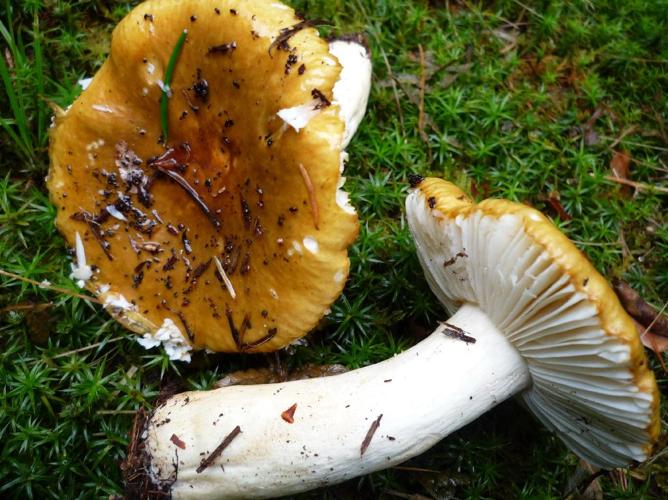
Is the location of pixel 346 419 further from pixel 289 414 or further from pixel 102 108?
pixel 102 108

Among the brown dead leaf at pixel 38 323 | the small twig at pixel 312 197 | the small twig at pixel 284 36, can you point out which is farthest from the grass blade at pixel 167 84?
the brown dead leaf at pixel 38 323

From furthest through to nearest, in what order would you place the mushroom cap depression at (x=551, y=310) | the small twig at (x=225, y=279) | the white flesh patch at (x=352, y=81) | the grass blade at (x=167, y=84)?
the white flesh patch at (x=352, y=81), the small twig at (x=225, y=279), the grass blade at (x=167, y=84), the mushroom cap depression at (x=551, y=310)

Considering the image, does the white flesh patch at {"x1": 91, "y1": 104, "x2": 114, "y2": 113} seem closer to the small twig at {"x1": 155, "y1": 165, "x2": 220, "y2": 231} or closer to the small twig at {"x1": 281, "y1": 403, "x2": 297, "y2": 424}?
the small twig at {"x1": 155, "y1": 165, "x2": 220, "y2": 231}

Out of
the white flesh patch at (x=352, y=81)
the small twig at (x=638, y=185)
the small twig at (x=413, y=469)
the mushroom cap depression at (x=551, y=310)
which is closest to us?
the mushroom cap depression at (x=551, y=310)

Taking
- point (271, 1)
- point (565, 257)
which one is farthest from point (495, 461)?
point (271, 1)

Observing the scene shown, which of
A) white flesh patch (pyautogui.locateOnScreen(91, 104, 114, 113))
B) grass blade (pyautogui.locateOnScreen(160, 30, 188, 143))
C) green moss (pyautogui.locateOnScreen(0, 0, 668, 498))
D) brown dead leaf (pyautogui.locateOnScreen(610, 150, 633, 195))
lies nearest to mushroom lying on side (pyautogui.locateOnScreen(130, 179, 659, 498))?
green moss (pyautogui.locateOnScreen(0, 0, 668, 498))

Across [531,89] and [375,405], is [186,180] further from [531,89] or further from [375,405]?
[531,89]

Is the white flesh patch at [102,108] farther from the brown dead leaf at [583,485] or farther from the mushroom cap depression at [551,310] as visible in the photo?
the brown dead leaf at [583,485]

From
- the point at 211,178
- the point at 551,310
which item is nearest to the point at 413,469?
the point at 551,310
